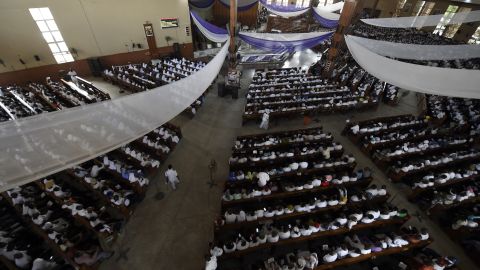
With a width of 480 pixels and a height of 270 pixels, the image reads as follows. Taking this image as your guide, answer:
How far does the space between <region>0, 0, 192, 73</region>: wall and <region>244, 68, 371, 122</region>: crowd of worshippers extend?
22.3 feet

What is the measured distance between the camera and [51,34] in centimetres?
1142

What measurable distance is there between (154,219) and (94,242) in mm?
1345

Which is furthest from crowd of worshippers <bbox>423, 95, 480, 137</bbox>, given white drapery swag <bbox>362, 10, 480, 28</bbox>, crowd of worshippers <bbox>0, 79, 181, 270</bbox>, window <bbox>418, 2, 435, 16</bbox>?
window <bbox>418, 2, 435, 16</bbox>

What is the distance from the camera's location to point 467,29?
1683cm

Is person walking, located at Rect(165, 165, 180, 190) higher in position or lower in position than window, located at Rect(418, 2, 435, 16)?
lower

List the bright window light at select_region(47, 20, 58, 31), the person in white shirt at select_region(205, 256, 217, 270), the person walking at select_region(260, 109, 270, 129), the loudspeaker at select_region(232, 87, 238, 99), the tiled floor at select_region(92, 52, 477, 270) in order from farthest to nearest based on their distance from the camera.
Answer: the bright window light at select_region(47, 20, 58, 31) < the loudspeaker at select_region(232, 87, 238, 99) < the person walking at select_region(260, 109, 270, 129) < the tiled floor at select_region(92, 52, 477, 270) < the person in white shirt at select_region(205, 256, 217, 270)

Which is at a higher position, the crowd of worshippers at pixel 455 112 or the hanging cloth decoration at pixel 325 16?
the hanging cloth decoration at pixel 325 16

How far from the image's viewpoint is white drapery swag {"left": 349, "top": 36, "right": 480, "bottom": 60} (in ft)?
29.7

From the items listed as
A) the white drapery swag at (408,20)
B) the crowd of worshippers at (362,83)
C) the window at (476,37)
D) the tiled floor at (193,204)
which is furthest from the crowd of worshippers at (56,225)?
the window at (476,37)

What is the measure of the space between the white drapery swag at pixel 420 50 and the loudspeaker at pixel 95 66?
12824 millimetres

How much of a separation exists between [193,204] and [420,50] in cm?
998

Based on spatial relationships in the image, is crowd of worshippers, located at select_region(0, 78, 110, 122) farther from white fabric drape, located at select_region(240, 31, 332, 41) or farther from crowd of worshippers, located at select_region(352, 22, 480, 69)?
crowd of worshippers, located at select_region(352, 22, 480, 69)

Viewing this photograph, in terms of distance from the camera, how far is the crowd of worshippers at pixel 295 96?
963 cm

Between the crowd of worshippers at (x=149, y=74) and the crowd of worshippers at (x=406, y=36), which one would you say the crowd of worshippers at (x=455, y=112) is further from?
the crowd of worshippers at (x=149, y=74)
